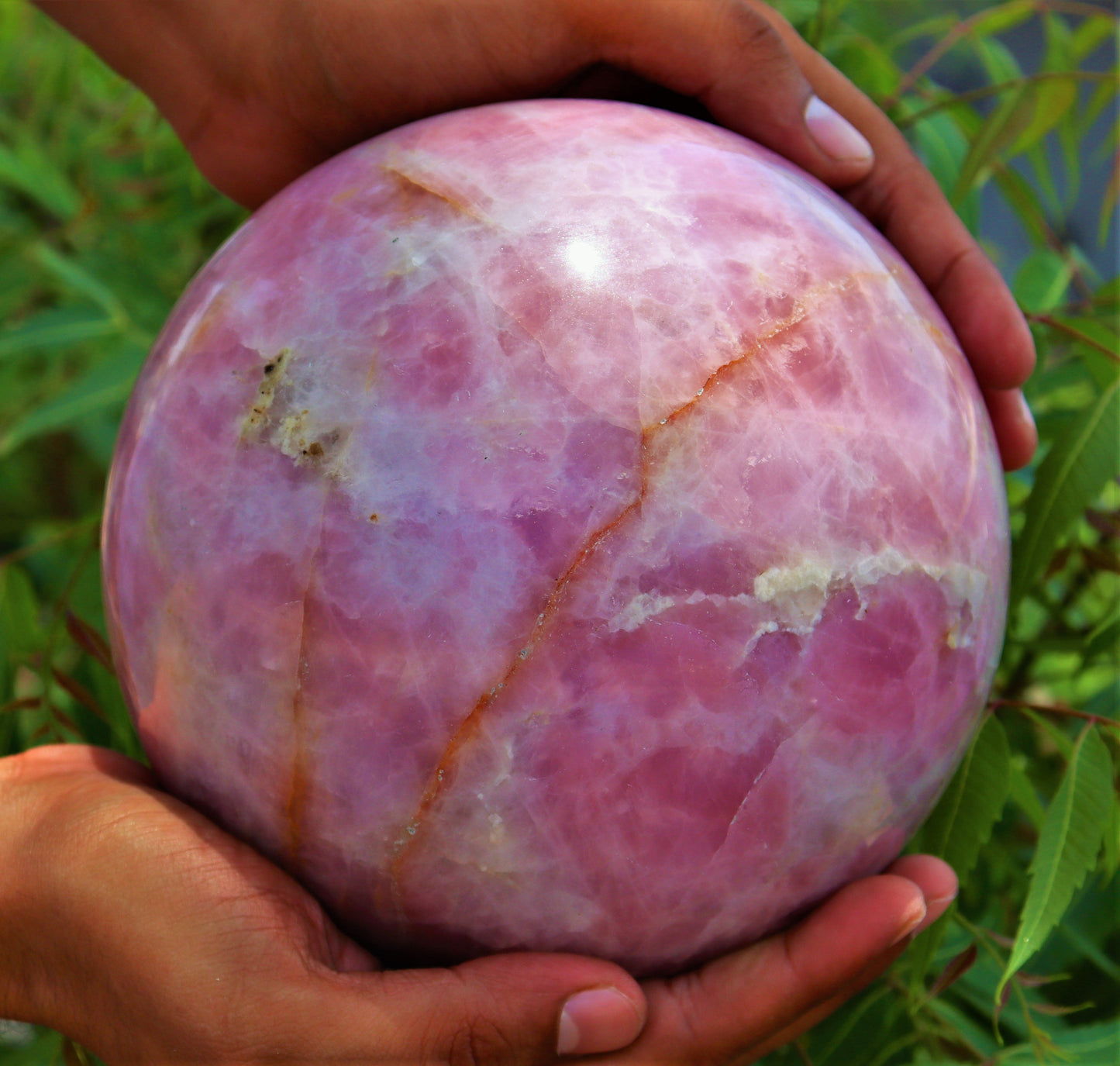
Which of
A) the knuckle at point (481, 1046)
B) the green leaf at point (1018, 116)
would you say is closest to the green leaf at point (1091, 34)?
the green leaf at point (1018, 116)

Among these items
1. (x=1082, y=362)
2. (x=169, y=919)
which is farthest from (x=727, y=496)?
(x=1082, y=362)

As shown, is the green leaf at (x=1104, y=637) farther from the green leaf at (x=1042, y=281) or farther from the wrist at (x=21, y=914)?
the wrist at (x=21, y=914)

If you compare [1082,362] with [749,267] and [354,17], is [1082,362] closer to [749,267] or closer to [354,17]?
[749,267]

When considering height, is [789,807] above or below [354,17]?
below

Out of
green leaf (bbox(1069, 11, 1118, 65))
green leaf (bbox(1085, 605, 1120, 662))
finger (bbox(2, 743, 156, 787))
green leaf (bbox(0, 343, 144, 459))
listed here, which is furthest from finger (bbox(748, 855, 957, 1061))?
green leaf (bbox(1069, 11, 1118, 65))

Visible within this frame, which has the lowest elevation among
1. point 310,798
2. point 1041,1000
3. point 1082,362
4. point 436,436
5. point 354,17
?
point 1041,1000

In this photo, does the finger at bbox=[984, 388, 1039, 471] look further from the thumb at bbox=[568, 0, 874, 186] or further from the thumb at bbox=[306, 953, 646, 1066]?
the thumb at bbox=[306, 953, 646, 1066]
